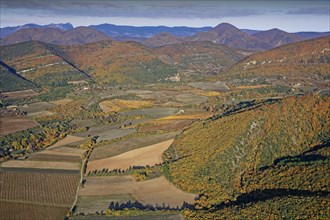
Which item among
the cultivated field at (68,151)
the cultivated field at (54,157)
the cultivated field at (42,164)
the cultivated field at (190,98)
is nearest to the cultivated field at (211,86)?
the cultivated field at (190,98)

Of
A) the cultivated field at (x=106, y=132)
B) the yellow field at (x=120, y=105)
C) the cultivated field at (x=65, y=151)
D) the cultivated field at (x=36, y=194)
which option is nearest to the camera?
the cultivated field at (x=36, y=194)

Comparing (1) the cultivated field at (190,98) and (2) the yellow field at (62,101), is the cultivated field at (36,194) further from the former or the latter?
(1) the cultivated field at (190,98)

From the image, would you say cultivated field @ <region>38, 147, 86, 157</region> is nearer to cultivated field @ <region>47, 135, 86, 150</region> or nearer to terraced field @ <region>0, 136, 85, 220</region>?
terraced field @ <region>0, 136, 85, 220</region>

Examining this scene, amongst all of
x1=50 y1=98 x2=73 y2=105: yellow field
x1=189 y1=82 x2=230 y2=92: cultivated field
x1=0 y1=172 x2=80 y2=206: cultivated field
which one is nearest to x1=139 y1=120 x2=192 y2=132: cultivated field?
x1=0 y1=172 x2=80 y2=206: cultivated field

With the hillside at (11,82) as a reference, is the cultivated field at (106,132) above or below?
below

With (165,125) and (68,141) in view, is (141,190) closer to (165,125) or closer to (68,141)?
(68,141)

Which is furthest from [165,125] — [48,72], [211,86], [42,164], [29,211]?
[48,72]

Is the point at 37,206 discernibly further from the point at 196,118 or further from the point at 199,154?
the point at 196,118

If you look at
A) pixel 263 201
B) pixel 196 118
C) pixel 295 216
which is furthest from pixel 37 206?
pixel 196 118
